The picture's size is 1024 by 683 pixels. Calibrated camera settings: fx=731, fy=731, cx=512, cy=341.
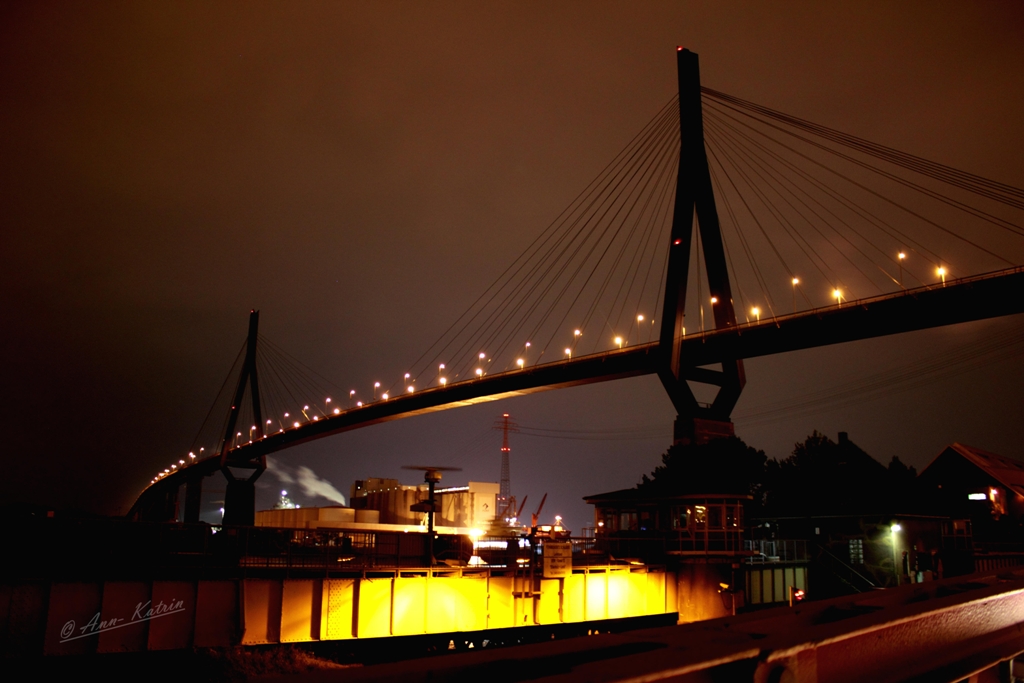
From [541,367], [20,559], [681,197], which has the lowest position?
[20,559]

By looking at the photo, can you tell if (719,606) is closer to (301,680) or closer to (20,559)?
(20,559)

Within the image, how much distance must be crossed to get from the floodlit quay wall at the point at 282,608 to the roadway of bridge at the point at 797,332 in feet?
44.3

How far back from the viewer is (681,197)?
35312 mm

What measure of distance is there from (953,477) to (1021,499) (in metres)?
4.97

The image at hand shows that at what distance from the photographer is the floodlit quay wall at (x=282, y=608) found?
18.5m

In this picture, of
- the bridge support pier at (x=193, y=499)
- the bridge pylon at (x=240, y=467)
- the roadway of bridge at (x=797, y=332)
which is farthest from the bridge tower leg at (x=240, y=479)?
the roadway of bridge at (x=797, y=332)

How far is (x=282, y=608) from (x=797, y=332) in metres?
24.7

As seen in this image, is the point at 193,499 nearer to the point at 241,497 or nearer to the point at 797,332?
the point at 241,497

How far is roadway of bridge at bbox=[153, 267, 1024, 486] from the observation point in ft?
93.0

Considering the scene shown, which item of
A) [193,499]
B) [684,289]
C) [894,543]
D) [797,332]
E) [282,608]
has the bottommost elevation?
[282,608]

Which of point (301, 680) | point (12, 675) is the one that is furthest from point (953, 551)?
point (301, 680)

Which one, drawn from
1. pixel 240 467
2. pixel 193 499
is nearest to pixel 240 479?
pixel 240 467

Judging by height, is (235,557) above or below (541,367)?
below

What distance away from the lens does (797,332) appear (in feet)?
110
